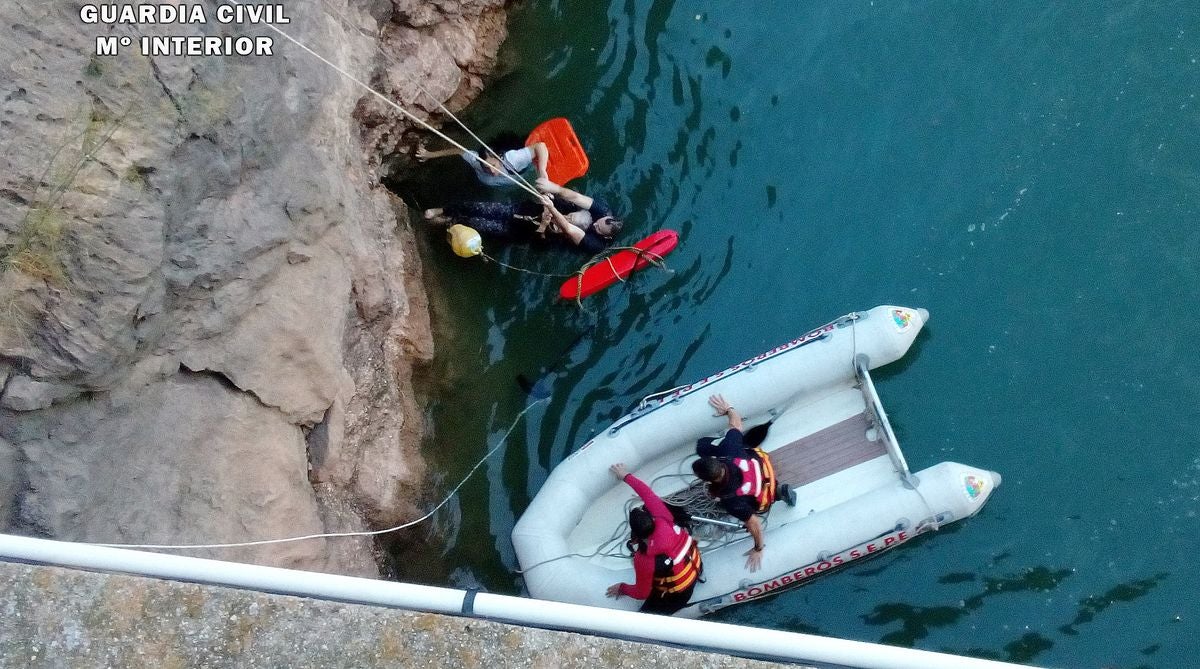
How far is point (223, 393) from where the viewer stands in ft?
13.6

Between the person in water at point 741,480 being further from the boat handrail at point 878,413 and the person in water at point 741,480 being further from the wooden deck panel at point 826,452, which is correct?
the boat handrail at point 878,413

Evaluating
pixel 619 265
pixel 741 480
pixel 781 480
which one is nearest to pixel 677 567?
pixel 741 480

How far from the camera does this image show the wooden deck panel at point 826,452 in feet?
16.3

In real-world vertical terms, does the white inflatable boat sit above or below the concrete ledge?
above

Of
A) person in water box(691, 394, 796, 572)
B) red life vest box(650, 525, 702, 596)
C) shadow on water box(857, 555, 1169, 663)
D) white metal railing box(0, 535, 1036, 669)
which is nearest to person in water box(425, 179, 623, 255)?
person in water box(691, 394, 796, 572)

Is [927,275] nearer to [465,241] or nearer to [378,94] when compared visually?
[465,241]

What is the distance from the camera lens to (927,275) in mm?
5312

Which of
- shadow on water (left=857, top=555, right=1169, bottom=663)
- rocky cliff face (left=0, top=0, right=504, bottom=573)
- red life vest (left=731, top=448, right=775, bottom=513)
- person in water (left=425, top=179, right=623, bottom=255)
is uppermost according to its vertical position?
person in water (left=425, top=179, right=623, bottom=255)

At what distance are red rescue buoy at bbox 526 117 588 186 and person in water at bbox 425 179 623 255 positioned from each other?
0.11 metres

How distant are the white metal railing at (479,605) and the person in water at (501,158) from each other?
133 inches

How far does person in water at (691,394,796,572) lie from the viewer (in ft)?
14.4

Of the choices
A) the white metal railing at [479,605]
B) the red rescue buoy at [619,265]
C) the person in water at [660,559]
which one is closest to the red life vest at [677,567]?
the person in water at [660,559]

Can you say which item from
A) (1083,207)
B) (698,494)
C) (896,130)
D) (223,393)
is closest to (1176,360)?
(1083,207)

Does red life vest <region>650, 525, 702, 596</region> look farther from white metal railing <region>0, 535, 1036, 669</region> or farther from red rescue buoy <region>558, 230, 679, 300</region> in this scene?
red rescue buoy <region>558, 230, 679, 300</region>
